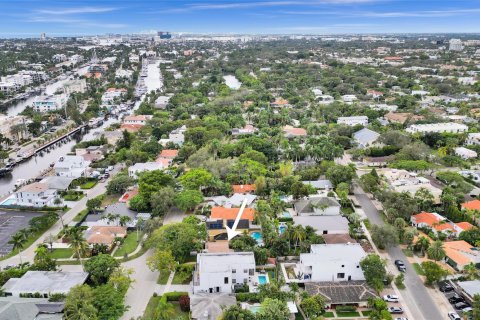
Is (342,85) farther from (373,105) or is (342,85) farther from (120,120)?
(120,120)

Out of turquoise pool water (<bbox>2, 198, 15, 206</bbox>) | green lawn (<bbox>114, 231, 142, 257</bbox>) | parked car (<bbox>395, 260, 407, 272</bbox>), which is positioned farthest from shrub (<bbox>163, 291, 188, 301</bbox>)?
turquoise pool water (<bbox>2, 198, 15, 206</bbox>)

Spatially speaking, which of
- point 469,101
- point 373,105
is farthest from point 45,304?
point 469,101

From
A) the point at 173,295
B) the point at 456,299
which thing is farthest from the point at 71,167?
the point at 456,299

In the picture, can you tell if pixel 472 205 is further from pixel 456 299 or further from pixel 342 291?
pixel 342 291

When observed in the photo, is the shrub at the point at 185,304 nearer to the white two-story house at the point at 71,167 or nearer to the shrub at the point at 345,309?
the shrub at the point at 345,309

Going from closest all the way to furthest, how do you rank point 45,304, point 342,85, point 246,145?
point 45,304 < point 246,145 < point 342,85

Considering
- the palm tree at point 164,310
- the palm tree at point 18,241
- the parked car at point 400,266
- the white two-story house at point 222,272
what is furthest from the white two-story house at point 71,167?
the parked car at point 400,266

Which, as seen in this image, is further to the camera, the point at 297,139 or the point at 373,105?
the point at 373,105

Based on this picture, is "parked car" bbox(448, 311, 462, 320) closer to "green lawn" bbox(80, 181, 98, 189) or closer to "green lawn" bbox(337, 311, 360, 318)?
"green lawn" bbox(337, 311, 360, 318)
